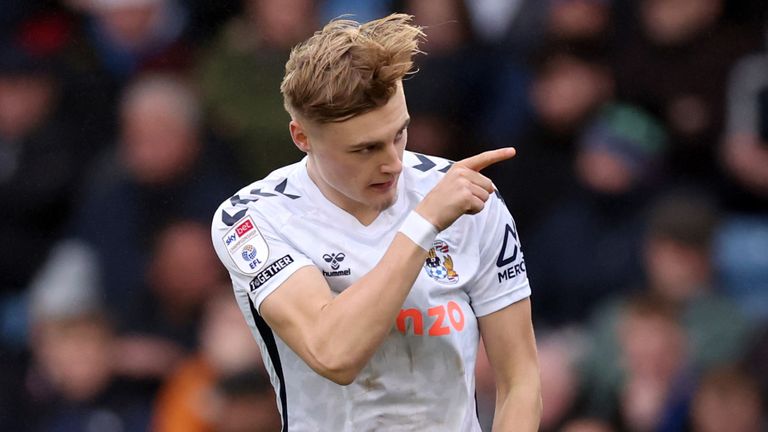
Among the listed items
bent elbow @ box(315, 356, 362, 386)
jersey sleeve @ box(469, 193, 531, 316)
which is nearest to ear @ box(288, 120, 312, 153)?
jersey sleeve @ box(469, 193, 531, 316)

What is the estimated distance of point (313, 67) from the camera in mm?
3557

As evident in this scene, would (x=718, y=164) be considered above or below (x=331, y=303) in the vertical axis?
below

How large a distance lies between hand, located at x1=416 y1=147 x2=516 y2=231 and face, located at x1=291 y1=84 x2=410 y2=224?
0.18m

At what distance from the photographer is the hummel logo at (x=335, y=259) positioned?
371 cm

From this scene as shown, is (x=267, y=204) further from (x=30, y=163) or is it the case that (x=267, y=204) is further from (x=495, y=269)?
(x=30, y=163)

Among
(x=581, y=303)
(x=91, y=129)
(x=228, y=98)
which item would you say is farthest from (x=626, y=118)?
(x=91, y=129)

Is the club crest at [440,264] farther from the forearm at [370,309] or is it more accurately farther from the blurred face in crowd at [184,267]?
the blurred face in crowd at [184,267]

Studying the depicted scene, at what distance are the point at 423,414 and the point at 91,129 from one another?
3.64 metres

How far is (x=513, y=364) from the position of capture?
3.77 meters

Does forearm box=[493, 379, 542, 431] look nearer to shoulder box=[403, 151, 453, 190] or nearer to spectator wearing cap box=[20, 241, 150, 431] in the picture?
shoulder box=[403, 151, 453, 190]

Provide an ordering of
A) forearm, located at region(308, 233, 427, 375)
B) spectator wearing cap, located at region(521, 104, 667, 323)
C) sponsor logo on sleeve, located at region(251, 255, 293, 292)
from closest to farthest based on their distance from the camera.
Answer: forearm, located at region(308, 233, 427, 375) → sponsor logo on sleeve, located at region(251, 255, 293, 292) → spectator wearing cap, located at region(521, 104, 667, 323)

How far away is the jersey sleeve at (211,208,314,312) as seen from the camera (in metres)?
3.65

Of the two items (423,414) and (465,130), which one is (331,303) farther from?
(465,130)

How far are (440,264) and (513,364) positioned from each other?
36 centimetres
